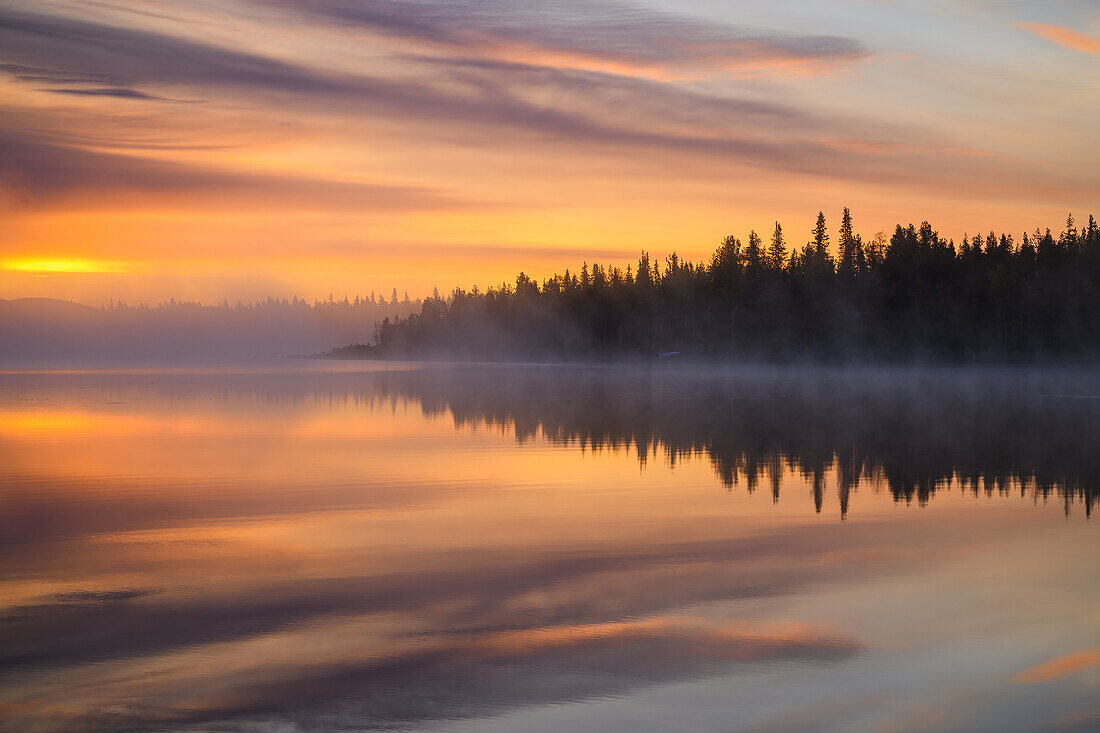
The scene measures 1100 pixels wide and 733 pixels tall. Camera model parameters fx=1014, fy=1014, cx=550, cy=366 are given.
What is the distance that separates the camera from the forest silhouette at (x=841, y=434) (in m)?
22.5

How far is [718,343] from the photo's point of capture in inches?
6762

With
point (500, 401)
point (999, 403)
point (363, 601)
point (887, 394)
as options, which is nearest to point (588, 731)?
point (363, 601)

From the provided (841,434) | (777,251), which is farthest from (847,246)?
(841,434)

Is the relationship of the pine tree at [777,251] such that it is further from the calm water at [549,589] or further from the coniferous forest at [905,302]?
the calm water at [549,589]

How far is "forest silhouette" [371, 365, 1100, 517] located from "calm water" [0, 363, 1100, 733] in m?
0.28

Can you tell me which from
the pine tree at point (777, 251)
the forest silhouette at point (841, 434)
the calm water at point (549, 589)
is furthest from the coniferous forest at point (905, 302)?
the calm water at point (549, 589)

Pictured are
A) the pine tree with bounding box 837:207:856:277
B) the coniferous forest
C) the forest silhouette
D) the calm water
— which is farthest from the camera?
the pine tree with bounding box 837:207:856:277

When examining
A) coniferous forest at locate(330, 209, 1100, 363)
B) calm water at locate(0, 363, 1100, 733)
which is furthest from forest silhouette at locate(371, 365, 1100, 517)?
coniferous forest at locate(330, 209, 1100, 363)

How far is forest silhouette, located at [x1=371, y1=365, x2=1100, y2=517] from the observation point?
22.5m

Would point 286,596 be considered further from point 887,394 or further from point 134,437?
point 887,394

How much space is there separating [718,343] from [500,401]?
12298 cm

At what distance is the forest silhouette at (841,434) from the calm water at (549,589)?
0.28 meters

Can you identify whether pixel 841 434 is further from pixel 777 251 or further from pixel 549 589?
pixel 777 251

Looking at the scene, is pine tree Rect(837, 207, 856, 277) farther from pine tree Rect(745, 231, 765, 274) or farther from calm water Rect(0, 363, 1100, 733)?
calm water Rect(0, 363, 1100, 733)
